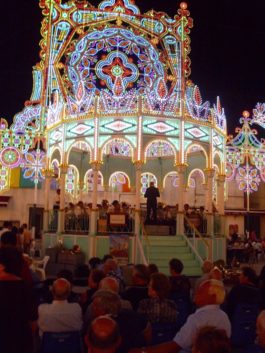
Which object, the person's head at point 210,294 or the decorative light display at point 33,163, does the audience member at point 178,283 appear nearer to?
the person's head at point 210,294

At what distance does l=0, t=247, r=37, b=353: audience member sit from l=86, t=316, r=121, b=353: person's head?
1236 mm

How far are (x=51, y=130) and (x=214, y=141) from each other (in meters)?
7.06

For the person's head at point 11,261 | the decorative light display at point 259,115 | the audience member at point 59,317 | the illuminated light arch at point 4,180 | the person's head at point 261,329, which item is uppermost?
the decorative light display at point 259,115

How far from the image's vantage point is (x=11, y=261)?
14.0ft

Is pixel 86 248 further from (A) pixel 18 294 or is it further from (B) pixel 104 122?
(A) pixel 18 294

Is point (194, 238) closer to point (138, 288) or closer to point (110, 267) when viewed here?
point (110, 267)

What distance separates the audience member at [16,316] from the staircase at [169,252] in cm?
1140

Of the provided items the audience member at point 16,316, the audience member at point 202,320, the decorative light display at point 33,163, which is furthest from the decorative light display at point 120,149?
the audience member at point 16,316

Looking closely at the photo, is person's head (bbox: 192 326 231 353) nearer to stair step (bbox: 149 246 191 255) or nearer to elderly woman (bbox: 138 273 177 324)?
elderly woman (bbox: 138 273 177 324)

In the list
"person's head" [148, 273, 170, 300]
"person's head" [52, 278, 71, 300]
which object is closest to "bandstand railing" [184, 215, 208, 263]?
"person's head" [148, 273, 170, 300]

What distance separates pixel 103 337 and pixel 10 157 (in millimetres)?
21121

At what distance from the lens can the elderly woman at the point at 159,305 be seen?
211 inches

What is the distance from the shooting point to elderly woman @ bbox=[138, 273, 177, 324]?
536 centimetres

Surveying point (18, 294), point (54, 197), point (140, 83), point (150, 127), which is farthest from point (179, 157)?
point (18, 294)
